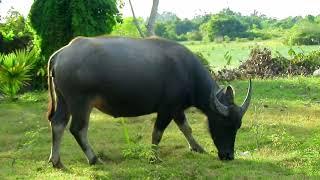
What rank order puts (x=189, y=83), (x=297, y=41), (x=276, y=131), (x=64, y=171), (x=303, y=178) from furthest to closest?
(x=297, y=41), (x=276, y=131), (x=189, y=83), (x=64, y=171), (x=303, y=178)

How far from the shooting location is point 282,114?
10.2m

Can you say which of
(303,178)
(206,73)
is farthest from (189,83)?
(303,178)

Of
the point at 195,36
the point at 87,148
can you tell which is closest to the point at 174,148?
the point at 87,148

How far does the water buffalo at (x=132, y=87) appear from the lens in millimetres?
A: 6621

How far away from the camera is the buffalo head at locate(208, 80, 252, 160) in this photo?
6.93m

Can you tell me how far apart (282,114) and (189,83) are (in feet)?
12.0

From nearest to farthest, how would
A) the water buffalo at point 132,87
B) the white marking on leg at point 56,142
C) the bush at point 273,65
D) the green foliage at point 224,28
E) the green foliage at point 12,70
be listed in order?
the water buffalo at point 132,87 < the white marking on leg at point 56,142 < the green foliage at point 12,70 < the bush at point 273,65 < the green foliage at point 224,28

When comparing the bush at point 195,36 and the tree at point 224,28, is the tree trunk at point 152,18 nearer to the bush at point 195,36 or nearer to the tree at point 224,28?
the tree at point 224,28

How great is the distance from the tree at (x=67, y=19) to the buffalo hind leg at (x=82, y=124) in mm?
8223

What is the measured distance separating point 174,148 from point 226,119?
120cm

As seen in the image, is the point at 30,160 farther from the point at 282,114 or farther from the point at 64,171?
the point at 282,114

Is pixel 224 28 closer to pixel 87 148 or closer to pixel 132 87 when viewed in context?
pixel 132 87

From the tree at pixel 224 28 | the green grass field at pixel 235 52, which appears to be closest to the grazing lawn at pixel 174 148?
the green grass field at pixel 235 52

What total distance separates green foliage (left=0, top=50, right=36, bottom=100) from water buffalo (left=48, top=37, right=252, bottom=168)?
608 centimetres
